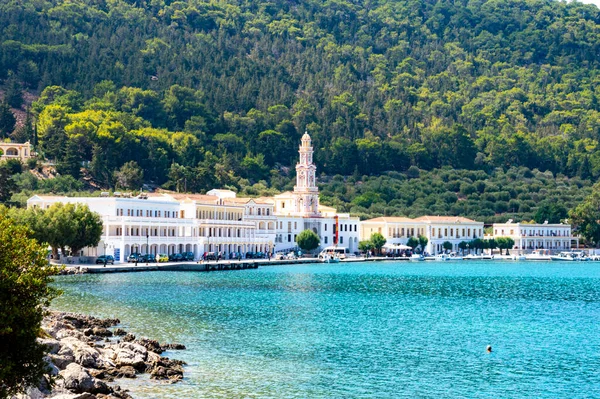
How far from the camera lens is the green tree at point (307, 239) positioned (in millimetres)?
111625

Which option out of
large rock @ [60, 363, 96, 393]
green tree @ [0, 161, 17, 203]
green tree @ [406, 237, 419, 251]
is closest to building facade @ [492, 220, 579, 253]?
green tree @ [406, 237, 419, 251]

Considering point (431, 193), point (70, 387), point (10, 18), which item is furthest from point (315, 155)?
point (70, 387)

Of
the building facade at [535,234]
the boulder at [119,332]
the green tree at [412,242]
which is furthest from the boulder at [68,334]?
the building facade at [535,234]

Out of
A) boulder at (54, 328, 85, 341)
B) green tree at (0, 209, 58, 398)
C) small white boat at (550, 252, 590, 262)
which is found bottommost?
boulder at (54, 328, 85, 341)

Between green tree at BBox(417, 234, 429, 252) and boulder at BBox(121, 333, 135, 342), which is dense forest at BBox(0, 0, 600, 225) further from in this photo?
boulder at BBox(121, 333, 135, 342)

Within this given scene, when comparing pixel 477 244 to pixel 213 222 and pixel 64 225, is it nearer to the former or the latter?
pixel 213 222

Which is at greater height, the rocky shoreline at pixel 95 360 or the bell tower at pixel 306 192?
the bell tower at pixel 306 192

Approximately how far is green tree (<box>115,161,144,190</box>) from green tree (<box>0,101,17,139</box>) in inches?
1001

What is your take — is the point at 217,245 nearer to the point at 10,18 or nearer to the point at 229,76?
the point at 229,76

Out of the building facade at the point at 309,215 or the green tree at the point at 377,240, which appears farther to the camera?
→ the green tree at the point at 377,240

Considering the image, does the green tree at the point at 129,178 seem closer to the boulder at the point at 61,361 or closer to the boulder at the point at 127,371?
the boulder at the point at 127,371

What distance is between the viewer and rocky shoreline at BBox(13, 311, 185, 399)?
25.5 meters

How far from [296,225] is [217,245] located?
61.4ft

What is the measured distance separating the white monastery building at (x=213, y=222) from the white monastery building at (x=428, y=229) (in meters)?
2.83
